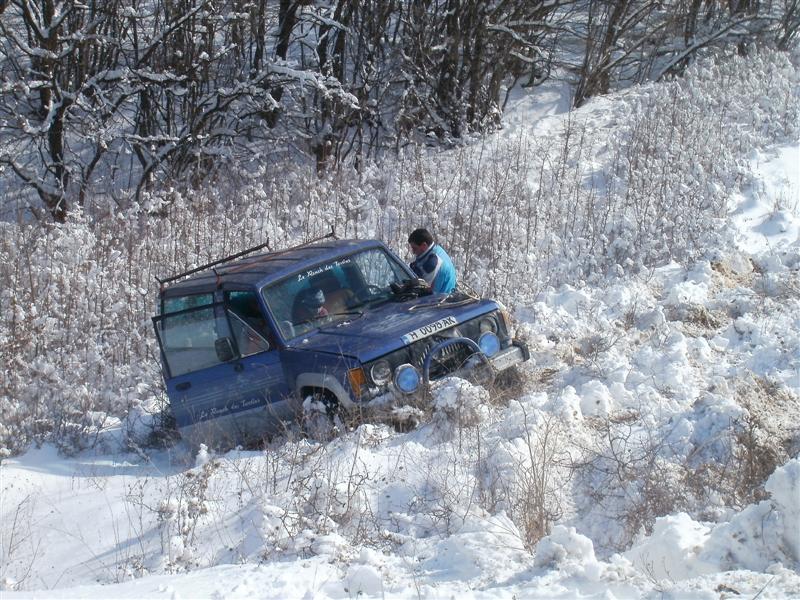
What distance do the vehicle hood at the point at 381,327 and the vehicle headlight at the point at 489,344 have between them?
19cm

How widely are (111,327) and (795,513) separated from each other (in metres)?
8.20

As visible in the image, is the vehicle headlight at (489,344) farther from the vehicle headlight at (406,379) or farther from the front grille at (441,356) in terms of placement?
the vehicle headlight at (406,379)

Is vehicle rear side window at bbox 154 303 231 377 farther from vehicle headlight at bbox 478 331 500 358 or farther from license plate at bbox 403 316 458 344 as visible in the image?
vehicle headlight at bbox 478 331 500 358

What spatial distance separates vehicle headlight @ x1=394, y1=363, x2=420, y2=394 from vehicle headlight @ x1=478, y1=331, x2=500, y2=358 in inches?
27.2

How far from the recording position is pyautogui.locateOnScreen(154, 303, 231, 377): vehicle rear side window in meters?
7.91

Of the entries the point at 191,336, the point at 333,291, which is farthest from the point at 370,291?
the point at 191,336

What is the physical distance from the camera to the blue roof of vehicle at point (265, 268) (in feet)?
25.7

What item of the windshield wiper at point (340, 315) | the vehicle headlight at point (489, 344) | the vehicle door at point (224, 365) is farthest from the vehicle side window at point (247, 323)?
the vehicle headlight at point (489, 344)

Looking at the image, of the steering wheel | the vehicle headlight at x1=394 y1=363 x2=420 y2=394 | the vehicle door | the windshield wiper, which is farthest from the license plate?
the vehicle door

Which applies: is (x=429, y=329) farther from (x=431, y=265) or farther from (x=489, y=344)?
(x=431, y=265)

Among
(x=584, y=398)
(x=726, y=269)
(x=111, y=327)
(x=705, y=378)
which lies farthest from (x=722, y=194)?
(x=111, y=327)

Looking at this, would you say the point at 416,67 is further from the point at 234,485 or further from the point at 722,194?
the point at 234,485

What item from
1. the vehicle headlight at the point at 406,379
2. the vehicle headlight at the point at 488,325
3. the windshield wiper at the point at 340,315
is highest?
the windshield wiper at the point at 340,315

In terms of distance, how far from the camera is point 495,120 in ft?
59.4
